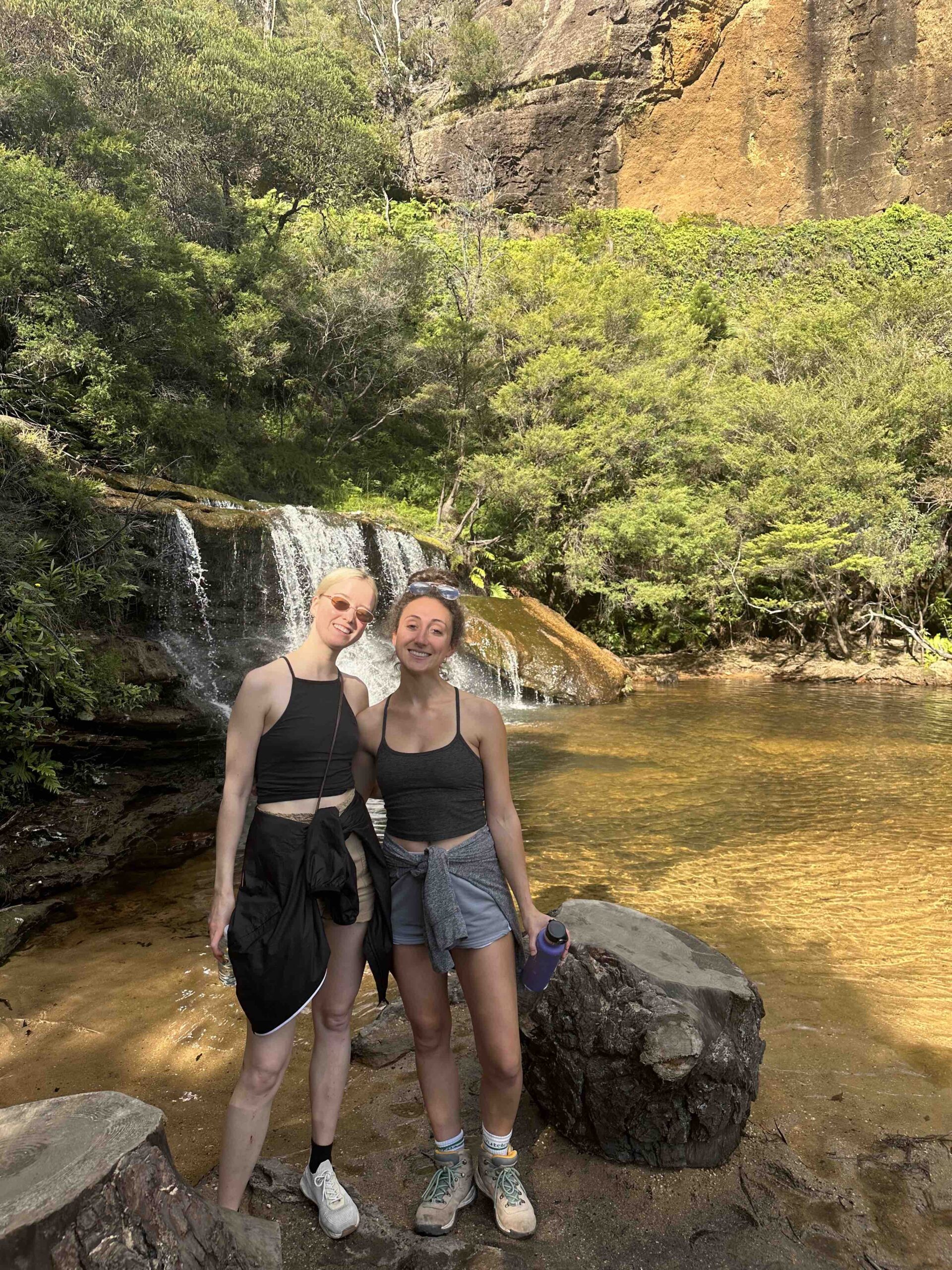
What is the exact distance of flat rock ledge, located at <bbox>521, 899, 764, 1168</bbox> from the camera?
2.38 m

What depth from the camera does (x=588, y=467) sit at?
17469mm

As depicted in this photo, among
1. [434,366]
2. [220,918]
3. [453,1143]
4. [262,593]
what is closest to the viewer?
[220,918]

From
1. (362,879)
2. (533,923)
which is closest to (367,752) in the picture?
(362,879)

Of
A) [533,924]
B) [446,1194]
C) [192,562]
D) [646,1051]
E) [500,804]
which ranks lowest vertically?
[446,1194]

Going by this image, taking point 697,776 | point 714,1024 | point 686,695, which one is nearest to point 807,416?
point 686,695

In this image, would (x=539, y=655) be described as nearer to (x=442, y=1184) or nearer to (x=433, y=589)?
(x=433, y=589)

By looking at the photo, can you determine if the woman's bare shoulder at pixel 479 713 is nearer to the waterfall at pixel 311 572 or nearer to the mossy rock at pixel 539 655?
the waterfall at pixel 311 572

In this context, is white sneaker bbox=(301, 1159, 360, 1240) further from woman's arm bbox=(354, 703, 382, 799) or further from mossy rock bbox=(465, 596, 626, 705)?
mossy rock bbox=(465, 596, 626, 705)

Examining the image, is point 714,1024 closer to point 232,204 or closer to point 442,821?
point 442,821

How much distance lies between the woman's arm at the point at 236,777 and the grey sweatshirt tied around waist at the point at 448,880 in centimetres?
45

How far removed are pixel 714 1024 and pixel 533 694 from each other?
11.0 m

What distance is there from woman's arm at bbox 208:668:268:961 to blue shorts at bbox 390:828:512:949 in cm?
46

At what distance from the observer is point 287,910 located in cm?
203

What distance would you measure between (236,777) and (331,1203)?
1204mm
